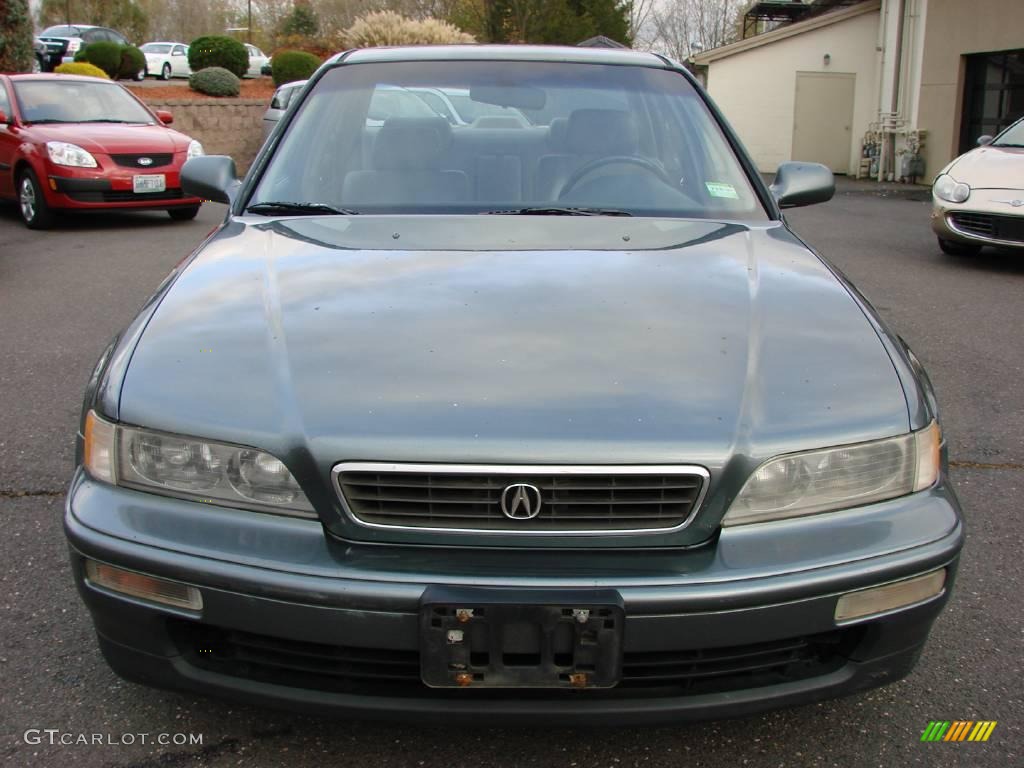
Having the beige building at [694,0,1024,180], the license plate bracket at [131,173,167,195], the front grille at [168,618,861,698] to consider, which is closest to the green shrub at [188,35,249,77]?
the beige building at [694,0,1024,180]

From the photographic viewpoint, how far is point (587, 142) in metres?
3.21

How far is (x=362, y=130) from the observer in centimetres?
326

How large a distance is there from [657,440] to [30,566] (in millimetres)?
2053

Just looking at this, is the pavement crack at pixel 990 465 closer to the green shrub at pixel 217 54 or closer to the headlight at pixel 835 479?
the headlight at pixel 835 479

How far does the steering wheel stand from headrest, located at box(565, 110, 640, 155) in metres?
0.03

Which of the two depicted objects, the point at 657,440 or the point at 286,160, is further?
the point at 286,160

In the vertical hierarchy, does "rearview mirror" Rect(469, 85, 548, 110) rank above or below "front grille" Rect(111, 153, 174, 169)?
above

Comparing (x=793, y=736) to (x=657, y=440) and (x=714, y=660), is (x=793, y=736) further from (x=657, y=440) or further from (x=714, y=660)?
(x=657, y=440)

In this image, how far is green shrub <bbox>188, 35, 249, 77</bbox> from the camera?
26.2 m

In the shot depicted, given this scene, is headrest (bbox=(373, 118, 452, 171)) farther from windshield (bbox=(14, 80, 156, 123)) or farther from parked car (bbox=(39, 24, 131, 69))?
parked car (bbox=(39, 24, 131, 69))

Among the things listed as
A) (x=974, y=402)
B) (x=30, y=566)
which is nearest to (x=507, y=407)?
(x=30, y=566)

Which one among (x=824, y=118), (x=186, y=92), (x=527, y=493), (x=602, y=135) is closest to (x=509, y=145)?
(x=602, y=135)

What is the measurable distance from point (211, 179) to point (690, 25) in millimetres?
56503
